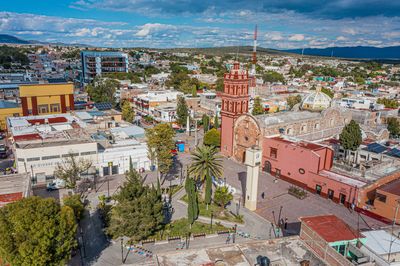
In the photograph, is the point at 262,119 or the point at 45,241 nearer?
the point at 45,241

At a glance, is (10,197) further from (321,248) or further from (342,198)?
(342,198)

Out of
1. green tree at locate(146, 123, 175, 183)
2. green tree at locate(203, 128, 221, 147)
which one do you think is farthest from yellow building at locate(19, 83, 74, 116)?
green tree at locate(146, 123, 175, 183)

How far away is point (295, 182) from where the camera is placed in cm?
3734

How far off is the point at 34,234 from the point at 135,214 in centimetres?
751

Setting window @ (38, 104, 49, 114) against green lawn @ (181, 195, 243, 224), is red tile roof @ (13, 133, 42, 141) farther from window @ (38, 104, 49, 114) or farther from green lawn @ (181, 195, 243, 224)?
window @ (38, 104, 49, 114)

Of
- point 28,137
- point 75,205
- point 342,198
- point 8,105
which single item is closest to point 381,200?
point 342,198

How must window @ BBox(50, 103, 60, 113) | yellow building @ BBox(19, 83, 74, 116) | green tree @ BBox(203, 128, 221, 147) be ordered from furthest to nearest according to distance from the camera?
window @ BBox(50, 103, 60, 113) < yellow building @ BBox(19, 83, 74, 116) < green tree @ BBox(203, 128, 221, 147)

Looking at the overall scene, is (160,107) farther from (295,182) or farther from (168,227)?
(168,227)

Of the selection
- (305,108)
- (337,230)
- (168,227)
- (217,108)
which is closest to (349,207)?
(337,230)

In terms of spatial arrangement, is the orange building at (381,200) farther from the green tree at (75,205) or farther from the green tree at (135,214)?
the green tree at (75,205)

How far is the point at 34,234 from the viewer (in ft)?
56.8

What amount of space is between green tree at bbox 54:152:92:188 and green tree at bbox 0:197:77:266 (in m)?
13.4

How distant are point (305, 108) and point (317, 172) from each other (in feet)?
68.9

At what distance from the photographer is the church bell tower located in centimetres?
4469
